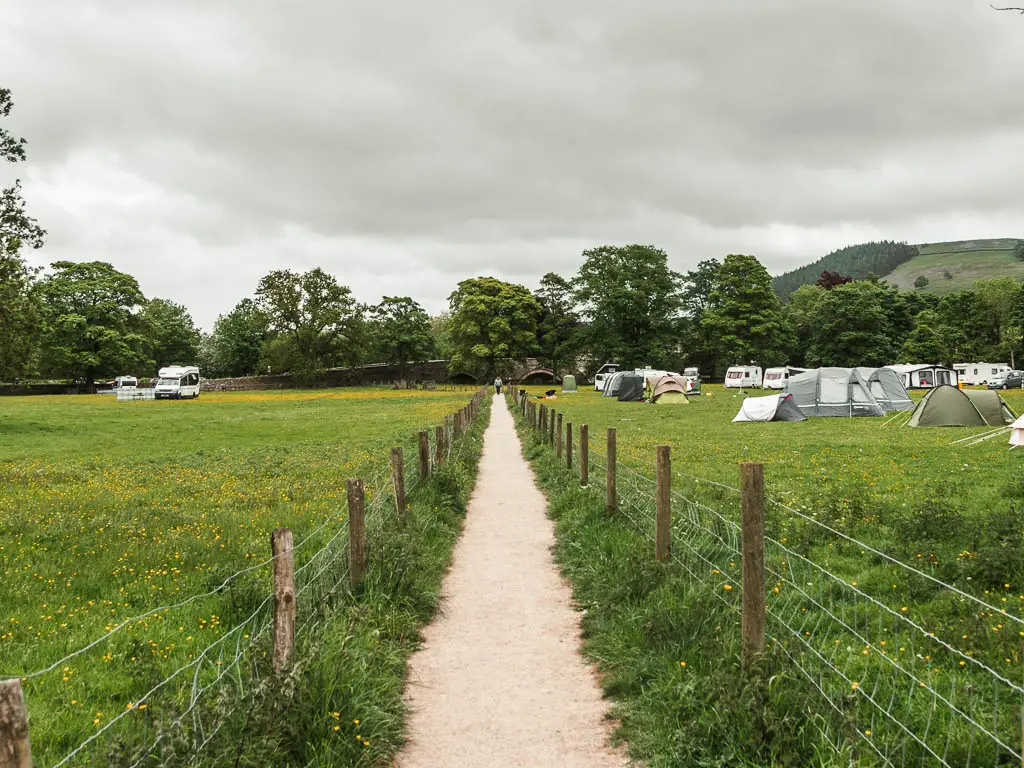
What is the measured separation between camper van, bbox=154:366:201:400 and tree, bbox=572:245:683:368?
39.9 m

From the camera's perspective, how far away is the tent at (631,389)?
45.8m

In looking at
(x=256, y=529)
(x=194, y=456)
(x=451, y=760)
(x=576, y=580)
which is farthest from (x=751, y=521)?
(x=194, y=456)

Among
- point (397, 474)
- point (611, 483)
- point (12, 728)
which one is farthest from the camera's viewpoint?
point (611, 483)

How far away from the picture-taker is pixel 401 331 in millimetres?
83375

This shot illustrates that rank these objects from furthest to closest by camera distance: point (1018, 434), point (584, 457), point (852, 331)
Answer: point (852, 331) → point (1018, 434) → point (584, 457)

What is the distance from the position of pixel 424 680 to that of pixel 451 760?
3.78 ft

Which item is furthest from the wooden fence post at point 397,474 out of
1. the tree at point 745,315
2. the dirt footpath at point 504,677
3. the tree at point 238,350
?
the tree at point 238,350

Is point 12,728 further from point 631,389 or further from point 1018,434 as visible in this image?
point 631,389

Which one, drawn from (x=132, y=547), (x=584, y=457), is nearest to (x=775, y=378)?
(x=584, y=457)

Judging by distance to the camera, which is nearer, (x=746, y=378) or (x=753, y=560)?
(x=753, y=560)

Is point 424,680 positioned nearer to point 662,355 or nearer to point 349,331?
point 662,355

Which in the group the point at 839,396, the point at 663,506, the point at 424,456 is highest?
the point at 663,506

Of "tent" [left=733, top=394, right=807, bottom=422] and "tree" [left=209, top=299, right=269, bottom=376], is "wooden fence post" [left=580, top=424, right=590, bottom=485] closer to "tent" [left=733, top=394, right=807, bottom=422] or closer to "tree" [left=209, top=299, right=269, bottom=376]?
"tent" [left=733, top=394, right=807, bottom=422]

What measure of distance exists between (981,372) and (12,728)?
243ft
